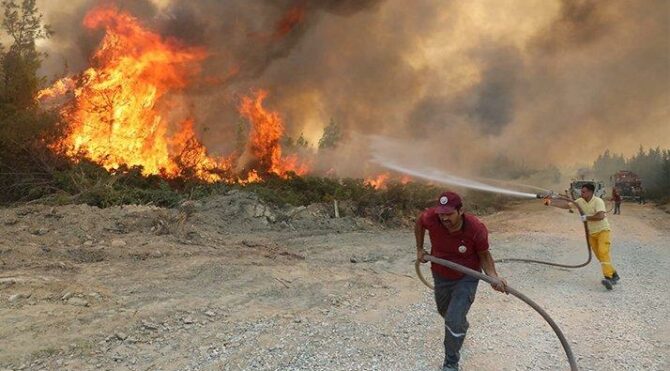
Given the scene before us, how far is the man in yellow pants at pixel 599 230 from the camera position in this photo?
25.0 feet

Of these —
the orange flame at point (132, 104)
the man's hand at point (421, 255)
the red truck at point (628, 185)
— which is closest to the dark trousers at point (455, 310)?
the man's hand at point (421, 255)

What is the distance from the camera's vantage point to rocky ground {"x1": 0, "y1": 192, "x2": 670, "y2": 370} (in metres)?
4.65

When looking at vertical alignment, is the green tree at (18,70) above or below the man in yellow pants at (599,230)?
above

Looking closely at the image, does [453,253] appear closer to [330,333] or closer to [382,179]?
[330,333]

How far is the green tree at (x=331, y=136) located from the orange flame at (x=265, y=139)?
260 centimetres

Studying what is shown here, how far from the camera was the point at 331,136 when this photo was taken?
2234cm

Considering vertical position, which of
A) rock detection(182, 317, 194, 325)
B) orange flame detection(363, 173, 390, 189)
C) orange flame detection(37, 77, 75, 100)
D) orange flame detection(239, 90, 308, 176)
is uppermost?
orange flame detection(37, 77, 75, 100)

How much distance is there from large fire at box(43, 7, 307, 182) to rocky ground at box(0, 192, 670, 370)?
A: 4.67 metres

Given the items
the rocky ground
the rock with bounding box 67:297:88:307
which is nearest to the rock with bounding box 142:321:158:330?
the rocky ground

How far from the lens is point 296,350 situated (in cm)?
478

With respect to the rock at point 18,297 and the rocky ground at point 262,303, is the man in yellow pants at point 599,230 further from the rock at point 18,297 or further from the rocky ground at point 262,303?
the rock at point 18,297

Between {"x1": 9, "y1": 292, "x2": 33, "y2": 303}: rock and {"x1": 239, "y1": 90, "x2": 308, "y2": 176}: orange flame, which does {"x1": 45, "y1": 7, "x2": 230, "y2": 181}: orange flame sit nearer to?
{"x1": 239, "y1": 90, "x2": 308, "y2": 176}: orange flame

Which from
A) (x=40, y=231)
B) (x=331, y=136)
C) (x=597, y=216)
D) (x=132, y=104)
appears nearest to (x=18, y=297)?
(x=40, y=231)

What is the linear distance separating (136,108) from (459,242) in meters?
14.3
